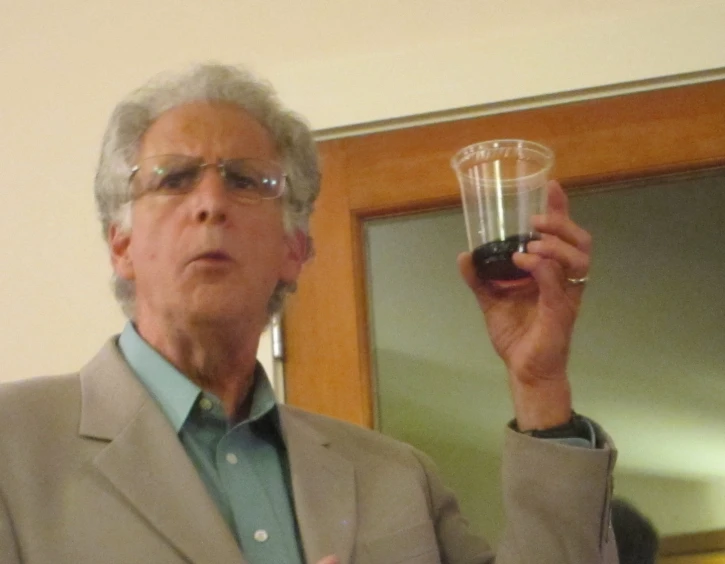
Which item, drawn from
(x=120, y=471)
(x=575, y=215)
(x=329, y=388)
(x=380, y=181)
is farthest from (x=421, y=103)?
(x=120, y=471)

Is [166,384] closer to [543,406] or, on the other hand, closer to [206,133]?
[206,133]

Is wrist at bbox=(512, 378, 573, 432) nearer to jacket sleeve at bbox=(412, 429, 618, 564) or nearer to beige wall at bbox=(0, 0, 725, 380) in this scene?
jacket sleeve at bbox=(412, 429, 618, 564)

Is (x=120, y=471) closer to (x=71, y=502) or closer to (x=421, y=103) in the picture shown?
(x=71, y=502)

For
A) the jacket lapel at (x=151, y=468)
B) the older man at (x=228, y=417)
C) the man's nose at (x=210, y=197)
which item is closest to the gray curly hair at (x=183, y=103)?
the older man at (x=228, y=417)

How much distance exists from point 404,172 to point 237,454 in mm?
749

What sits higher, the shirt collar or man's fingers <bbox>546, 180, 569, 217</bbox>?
man's fingers <bbox>546, 180, 569, 217</bbox>

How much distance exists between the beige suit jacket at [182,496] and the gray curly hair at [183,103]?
0.19 metres

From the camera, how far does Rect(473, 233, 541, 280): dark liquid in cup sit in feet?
3.26

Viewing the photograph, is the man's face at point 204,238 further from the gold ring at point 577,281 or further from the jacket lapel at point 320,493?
the gold ring at point 577,281

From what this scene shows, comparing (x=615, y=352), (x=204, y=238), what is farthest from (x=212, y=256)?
(x=615, y=352)

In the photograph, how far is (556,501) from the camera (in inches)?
36.7

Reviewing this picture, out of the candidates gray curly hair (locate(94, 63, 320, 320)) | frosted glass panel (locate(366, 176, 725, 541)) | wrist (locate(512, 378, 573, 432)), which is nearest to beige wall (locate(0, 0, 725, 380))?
frosted glass panel (locate(366, 176, 725, 541))

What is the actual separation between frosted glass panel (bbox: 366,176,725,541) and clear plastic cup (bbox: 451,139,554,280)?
1.83ft

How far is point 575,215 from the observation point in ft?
5.14
